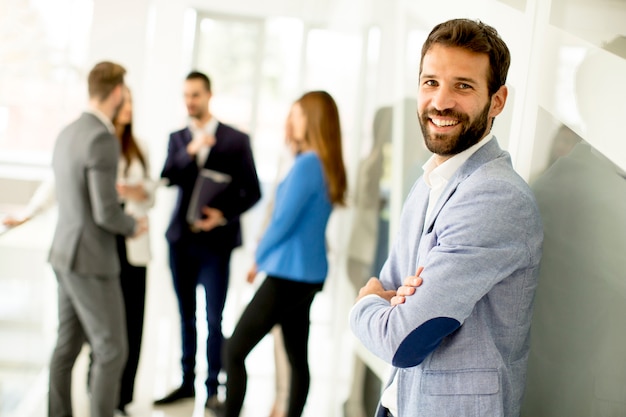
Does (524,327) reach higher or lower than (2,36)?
lower

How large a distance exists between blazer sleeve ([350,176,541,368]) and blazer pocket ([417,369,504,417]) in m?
0.07

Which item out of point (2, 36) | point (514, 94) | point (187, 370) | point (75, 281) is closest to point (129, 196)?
point (75, 281)

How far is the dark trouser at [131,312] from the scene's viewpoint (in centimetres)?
347

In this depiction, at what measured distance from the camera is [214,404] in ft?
12.3

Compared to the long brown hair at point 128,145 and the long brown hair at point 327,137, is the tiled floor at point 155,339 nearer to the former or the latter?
the long brown hair at point 128,145

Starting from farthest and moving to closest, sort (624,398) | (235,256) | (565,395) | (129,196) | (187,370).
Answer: (235,256) → (187,370) → (129,196) → (565,395) → (624,398)

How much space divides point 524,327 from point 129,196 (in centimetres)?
237

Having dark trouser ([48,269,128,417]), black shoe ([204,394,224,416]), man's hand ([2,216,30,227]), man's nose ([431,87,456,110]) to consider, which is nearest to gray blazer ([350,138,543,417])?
man's nose ([431,87,456,110])

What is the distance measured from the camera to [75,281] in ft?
9.55

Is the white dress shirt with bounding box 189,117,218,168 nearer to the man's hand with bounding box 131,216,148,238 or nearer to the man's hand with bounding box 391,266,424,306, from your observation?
the man's hand with bounding box 131,216,148,238

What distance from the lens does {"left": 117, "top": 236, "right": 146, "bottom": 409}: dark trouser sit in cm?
347

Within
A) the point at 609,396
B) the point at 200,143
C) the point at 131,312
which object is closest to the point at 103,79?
the point at 200,143

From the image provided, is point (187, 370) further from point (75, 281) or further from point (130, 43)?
point (130, 43)

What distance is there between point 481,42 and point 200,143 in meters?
2.51
